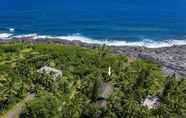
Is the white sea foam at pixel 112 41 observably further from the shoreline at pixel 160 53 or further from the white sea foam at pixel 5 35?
the shoreline at pixel 160 53

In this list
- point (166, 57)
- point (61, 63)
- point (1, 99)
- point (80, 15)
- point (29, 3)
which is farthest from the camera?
point (29, 3)

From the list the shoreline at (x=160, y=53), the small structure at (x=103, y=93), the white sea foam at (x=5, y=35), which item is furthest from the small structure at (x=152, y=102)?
the white sea foam at (x=5, y=35)

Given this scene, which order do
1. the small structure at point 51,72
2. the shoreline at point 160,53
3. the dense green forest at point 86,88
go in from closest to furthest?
the dense green forest at point 86,88, the small structure at point 51,72, the shoreline at point 160,53

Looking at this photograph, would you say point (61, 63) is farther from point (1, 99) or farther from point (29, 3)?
point (29, 3)

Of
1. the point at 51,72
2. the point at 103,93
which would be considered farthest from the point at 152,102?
the point at 51,72

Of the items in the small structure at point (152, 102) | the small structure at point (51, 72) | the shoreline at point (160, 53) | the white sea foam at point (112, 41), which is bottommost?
the small structure at point (152, 102)

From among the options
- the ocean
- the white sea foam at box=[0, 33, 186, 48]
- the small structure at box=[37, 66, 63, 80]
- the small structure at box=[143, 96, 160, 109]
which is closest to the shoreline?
the white sea foam at box=[0, 33, 186, 48]

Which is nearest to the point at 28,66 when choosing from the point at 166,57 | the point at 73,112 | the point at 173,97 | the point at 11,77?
the point at 11,77
